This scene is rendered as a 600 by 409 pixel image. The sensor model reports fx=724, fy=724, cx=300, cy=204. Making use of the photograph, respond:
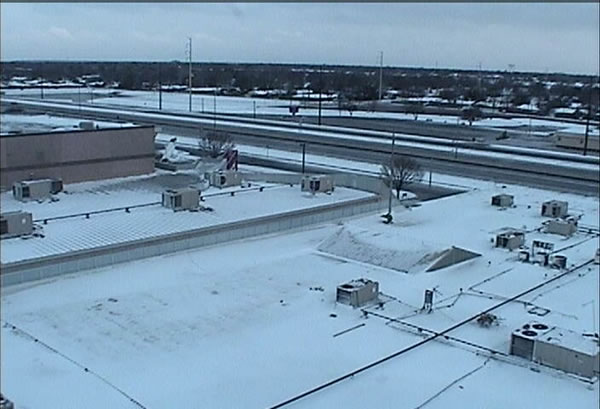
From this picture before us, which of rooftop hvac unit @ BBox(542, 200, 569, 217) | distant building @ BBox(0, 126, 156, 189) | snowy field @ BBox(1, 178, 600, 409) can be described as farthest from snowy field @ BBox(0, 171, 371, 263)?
rooftop hvac unit @ BBox(542, 200, 569, 217)

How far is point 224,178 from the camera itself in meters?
22.6

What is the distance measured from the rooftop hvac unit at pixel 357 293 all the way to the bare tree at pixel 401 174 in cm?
1085

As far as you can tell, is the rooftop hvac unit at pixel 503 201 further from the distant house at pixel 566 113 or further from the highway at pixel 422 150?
the distant house at pixel 566 113

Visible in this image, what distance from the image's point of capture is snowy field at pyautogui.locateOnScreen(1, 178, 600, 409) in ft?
32.8

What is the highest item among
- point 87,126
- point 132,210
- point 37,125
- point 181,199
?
point 87,126

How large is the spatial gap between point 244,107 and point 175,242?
4966 cm

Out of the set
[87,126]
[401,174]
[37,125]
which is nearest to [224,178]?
[87,126]

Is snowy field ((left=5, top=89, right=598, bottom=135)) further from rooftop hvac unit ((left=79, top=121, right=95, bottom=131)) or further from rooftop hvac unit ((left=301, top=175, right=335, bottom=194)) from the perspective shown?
rooftop hvac unit ((left=301, top=175, right=335, bottom=194))

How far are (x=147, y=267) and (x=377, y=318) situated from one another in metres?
5.30

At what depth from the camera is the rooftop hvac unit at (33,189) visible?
744 inches

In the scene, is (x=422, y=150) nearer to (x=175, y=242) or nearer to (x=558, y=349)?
(x=175, y=242)

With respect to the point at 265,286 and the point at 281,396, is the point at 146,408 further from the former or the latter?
the point at 265,286

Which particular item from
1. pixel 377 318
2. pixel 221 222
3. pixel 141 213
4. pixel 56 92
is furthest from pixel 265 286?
pixel 56 92

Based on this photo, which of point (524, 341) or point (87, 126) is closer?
point (524, 341)
